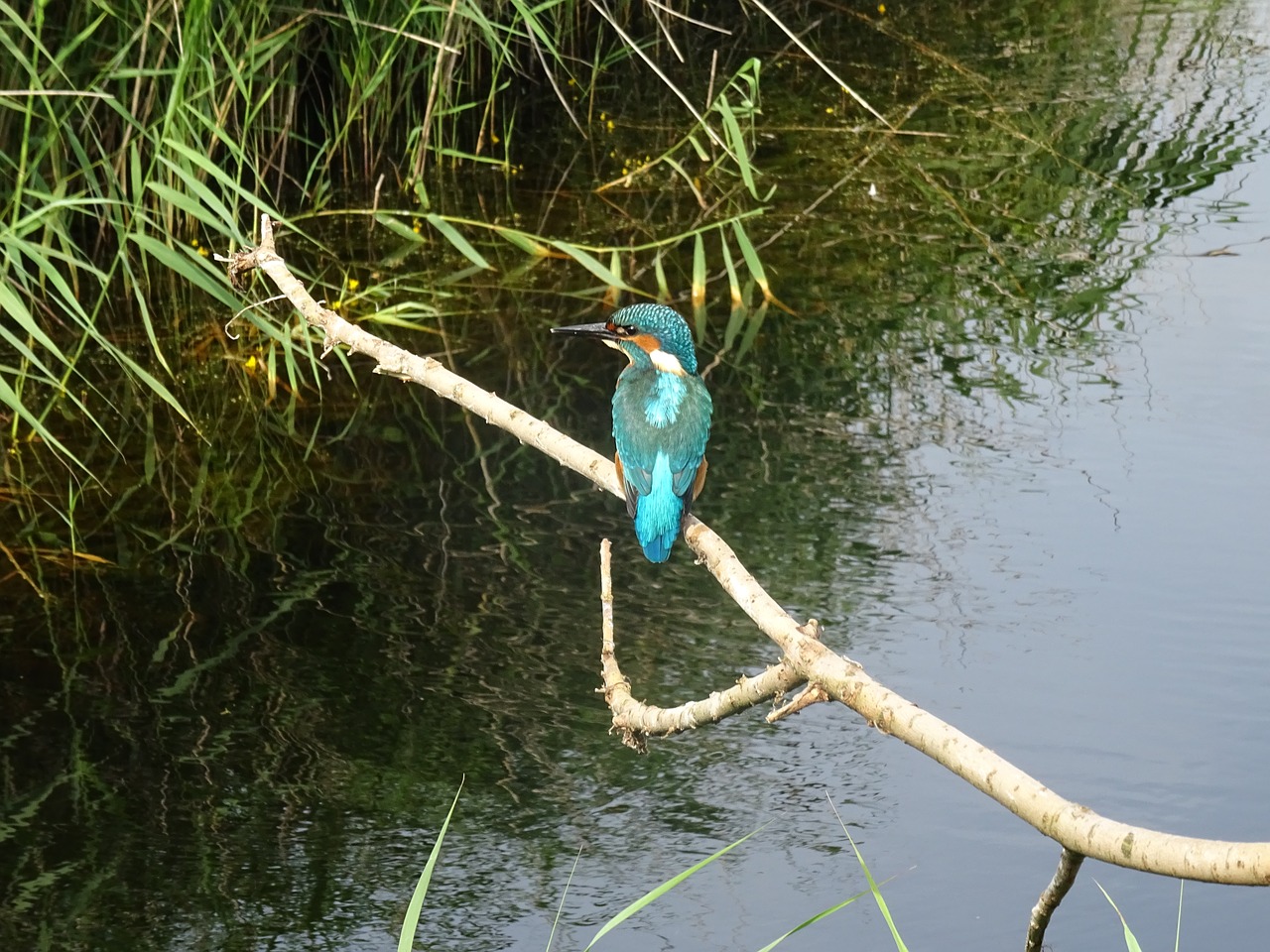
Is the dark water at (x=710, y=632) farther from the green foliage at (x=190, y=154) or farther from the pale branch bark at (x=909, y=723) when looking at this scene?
the pale branch bark at (x=909, y=723)

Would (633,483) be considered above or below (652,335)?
below

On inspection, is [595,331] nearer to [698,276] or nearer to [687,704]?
[687,704]

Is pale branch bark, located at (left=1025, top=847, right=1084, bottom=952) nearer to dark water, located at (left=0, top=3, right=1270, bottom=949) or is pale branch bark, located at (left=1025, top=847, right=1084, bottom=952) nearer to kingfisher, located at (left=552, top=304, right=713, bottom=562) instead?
kingfisher, located at (left=552, top=304, right=713, bottom=562)

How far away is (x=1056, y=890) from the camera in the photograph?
1.18 meters

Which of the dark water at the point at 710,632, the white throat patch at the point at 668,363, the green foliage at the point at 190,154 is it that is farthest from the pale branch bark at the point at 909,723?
the green foliage at the point at 190,154

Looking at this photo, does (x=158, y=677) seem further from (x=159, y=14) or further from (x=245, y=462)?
(x=159, y=14)

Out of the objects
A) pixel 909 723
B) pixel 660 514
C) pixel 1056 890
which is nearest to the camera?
pixel 1056 890

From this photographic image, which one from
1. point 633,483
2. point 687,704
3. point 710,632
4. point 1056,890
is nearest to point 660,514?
point 633,483

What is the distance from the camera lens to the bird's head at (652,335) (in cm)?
239

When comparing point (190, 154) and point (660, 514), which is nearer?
point (660, 514)

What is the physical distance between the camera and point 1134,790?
9.46 feet

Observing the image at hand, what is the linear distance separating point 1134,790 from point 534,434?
151 cm

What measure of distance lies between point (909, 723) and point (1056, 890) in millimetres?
179

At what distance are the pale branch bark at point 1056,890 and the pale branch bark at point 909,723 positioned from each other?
0.03 metres
